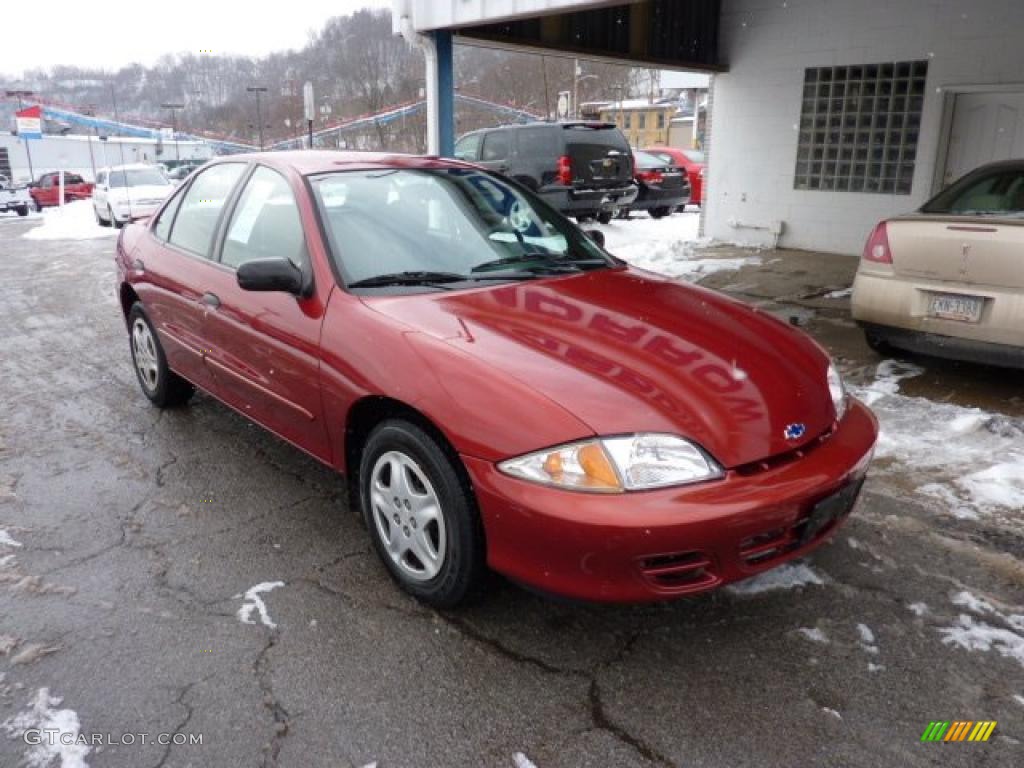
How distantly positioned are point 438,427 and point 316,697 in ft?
2.88

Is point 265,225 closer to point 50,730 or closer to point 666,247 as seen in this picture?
point 50,730

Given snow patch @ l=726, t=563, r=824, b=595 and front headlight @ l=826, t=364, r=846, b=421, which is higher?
front headlight @ l=826, t=364, r=846, b=421

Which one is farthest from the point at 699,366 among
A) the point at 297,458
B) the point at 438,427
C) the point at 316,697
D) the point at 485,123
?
the point at 485,123

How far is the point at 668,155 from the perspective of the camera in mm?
16734

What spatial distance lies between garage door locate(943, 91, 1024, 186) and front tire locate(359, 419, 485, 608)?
28.1 ft

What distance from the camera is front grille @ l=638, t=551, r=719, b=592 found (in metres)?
2.20

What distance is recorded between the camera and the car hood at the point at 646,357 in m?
2.31

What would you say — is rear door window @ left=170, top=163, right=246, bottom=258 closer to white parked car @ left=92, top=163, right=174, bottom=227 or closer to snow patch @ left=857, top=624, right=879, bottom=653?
snow patch @ left=857, top=624, right=879, bottom=653

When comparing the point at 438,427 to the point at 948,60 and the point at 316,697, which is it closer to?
the point at 316,697

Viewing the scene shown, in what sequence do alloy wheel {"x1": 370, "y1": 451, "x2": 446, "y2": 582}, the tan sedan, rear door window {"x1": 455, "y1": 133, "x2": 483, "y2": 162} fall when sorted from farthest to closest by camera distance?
rear door window {"x1": 455, "y1": 133, "x2": 483, "y2": 162} → the tan sedan → alloy wheel {"x1": 370, "y1": 451, "x2": 446, "y2": 582}

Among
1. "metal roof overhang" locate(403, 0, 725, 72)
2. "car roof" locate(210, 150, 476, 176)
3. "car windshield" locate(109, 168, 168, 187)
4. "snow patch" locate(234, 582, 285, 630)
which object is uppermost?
"metal roof overhang" locate(403, 0, 725, 72)

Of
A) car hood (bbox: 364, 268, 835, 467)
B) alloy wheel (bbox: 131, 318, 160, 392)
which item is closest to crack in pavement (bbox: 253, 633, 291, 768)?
car hood (bbox: 364, 268, 835, 467)

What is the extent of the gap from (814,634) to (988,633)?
22.6 inches

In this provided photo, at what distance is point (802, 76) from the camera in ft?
33.0
